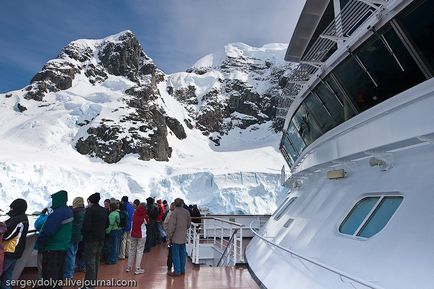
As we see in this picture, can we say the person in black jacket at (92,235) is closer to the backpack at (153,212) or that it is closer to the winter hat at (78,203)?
the winter hat at (78,203)

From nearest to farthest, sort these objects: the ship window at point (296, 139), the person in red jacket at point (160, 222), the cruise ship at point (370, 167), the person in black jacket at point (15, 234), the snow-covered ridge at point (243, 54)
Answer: the cruise ship at point (370, 167), the person in black jacket at point (15, 234), the ship window at point (296, 139), the person in red jacket at point (160, 222), the snow-covered ridge at point (243, 54)

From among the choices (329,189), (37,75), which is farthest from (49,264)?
(37,75)

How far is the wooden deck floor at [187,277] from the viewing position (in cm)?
575

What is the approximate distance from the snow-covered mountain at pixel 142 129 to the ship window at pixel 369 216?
34.8 metres

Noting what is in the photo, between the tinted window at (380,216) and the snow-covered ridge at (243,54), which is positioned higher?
the snow-covered ridge at (243,54)

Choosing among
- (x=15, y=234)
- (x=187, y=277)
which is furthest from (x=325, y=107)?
(x=15, y=234)

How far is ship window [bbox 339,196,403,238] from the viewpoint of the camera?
121 inches

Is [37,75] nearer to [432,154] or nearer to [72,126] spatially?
[72,126]

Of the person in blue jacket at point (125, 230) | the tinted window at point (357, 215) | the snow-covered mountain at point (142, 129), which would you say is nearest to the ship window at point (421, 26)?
the tinted window at point (357, 215)

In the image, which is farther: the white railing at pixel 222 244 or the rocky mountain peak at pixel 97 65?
the rocky mountain peak at pixel 97 65

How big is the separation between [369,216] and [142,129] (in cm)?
6518

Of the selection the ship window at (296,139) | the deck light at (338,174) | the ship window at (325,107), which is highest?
the ship window at (296,139)

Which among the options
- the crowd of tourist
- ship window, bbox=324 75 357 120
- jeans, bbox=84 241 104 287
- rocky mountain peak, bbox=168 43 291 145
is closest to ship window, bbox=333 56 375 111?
ship window, bbox=324 75 357 120

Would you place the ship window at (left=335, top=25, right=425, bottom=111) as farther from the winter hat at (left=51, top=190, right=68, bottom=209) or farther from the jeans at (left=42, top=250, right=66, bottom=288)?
the jeans at (left=42, top=250, right=66, bottom=288)
